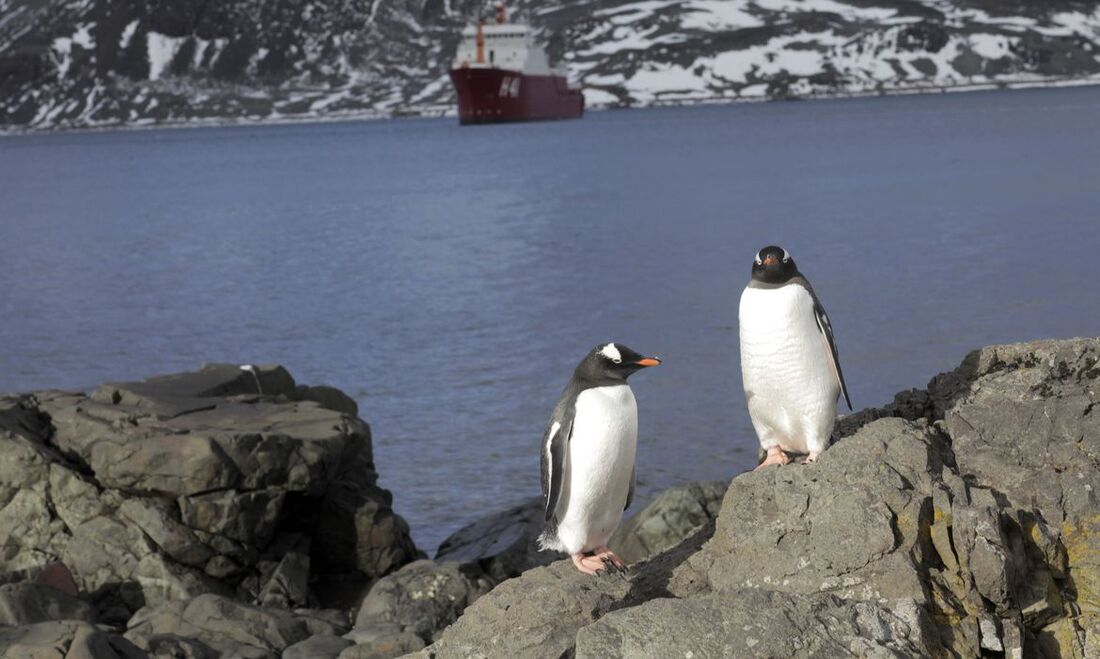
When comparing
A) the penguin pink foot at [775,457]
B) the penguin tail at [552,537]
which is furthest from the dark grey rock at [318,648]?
the penguin pink foot at [775,457]

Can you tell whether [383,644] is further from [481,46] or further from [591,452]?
[481,46]

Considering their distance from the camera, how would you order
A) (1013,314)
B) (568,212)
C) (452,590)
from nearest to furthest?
(452,590) → (1013,314) → (568,212)

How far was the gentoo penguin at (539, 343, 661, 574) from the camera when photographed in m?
6.71

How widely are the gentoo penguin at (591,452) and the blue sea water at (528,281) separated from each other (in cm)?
706

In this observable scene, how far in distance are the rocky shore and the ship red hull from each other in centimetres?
12086

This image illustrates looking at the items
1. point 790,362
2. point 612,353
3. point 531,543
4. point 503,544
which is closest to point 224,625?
point 503,544

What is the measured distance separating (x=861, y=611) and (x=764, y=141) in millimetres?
89316

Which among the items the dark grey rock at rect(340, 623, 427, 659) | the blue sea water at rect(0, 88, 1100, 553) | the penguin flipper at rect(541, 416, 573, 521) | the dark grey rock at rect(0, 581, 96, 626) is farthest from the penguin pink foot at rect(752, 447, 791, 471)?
the blue sea water at rect(0, 88, 1100, 553)

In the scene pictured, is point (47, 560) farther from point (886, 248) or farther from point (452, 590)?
point (886, 248)

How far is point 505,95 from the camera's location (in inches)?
5507

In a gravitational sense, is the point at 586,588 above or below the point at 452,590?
above

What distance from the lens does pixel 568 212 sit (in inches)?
1923

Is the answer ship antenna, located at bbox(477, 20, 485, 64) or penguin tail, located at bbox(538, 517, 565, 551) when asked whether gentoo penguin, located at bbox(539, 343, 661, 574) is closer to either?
penguin tail, located at bbox(538, 517, 565, 551)

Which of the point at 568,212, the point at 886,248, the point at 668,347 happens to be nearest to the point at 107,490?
the point at 668,347
